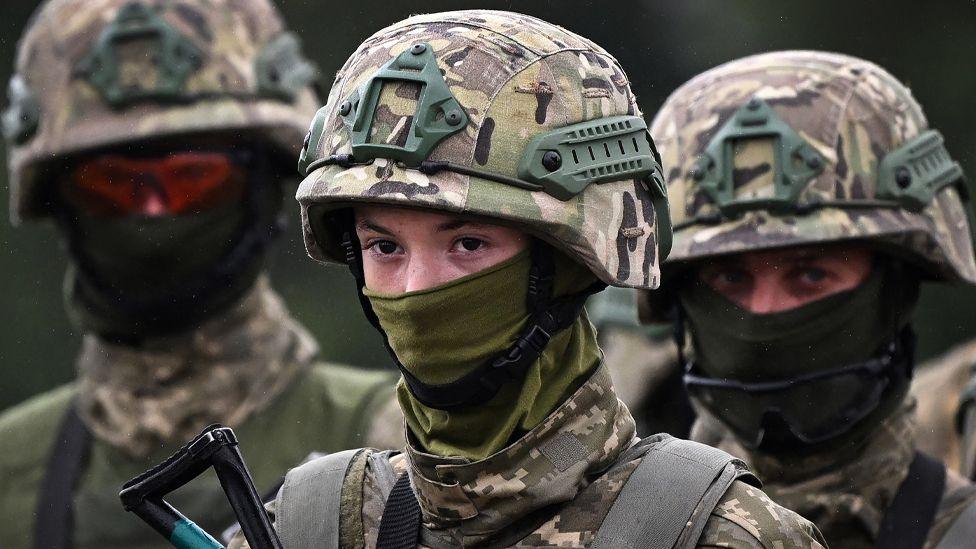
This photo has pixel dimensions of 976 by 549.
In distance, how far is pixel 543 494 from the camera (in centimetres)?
392

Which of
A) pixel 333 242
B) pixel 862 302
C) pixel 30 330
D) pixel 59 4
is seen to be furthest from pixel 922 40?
pixel 333 242

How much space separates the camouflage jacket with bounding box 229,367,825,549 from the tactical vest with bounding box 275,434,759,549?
3 cm

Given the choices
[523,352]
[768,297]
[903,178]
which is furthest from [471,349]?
[903,178]

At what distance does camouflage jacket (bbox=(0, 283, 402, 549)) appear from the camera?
24.5 ft

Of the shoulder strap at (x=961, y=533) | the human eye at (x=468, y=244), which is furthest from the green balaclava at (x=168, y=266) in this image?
the human eye at (x=468, y=244)

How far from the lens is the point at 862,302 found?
5824 mm

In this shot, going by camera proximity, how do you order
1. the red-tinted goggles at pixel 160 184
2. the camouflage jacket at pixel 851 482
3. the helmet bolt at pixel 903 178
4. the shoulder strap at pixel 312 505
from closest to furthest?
the shoulder strap at pixel 312 505 < the camouflage jacket at pixel 851 482 < the helmet bolt at pixel 903 178 < the red-tinted goggles at pixel 160 184

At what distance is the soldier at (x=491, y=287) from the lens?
3.95m

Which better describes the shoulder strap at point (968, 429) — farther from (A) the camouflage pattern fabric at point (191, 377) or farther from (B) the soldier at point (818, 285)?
(A) the camouflage pattern fabric at point (191, 377)

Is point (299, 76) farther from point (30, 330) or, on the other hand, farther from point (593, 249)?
point (30, 330)

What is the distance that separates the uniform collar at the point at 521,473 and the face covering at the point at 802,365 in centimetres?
181

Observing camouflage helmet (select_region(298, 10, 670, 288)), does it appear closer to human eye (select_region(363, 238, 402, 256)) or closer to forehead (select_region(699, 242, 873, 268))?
human eye (select_region(363, 238, 402, 256))

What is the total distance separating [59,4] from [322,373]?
206cm

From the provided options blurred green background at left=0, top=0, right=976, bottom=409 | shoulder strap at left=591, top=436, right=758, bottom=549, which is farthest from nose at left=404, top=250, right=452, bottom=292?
blurred green background at left=0, top=0, right=976, bottom=409
